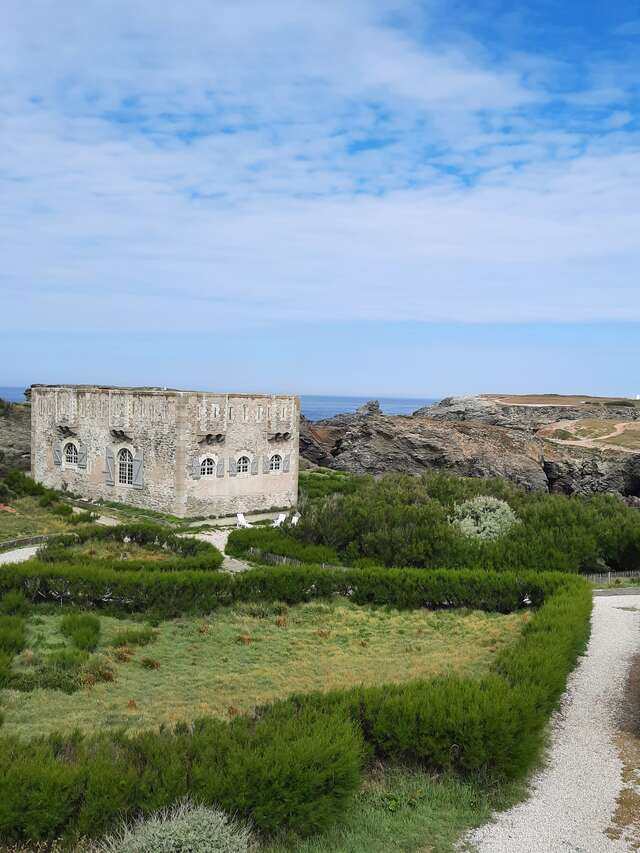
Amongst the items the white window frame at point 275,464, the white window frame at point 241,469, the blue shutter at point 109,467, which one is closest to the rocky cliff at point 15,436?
the blue shutter at point 109,467

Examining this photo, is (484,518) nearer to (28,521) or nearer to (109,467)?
(109,467)

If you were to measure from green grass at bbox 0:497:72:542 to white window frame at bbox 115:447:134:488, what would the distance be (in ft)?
11.5

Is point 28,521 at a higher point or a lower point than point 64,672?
higher

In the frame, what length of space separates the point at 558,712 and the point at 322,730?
5.33 m

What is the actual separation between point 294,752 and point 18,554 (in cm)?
1785

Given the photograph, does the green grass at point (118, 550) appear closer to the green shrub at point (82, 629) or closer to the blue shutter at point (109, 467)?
the green shrub at point (82, 629)

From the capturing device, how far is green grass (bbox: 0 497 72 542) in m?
26.7

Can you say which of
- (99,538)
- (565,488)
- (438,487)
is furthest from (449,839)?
(565,488)

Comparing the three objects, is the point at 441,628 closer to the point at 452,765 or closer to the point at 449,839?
the point at 452,765

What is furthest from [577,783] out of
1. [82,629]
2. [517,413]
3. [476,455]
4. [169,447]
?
[517,413]

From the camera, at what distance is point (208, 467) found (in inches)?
1261

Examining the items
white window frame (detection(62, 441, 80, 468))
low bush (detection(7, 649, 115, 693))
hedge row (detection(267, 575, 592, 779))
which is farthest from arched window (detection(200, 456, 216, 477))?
hedge row (detection(267, 575, 592, 779))

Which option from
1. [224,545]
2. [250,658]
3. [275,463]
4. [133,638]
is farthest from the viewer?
[275,463]

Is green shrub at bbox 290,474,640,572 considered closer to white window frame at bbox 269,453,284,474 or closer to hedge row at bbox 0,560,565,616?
hedge row at bbox 0,560,565,616
